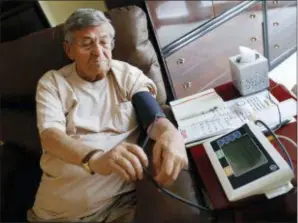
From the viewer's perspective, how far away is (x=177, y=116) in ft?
4.25

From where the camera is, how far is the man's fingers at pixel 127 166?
2.85ft

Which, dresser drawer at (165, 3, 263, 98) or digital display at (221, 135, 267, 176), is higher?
digital display at (221, 135, 267, 176)

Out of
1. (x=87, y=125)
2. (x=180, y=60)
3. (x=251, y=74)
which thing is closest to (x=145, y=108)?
(x=87, y=125)

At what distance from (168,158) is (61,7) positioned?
70.8 inches

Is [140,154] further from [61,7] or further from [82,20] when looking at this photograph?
[61,7]

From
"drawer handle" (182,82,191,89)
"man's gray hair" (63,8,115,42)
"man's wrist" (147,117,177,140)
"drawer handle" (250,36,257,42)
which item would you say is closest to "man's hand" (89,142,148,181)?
"man's wrist" (147,117,177,140)

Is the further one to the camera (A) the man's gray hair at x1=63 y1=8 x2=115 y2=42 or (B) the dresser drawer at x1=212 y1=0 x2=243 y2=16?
(B) the dresser drawer at x1=212 y1=0 x2=243 y2=16

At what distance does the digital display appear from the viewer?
895mm

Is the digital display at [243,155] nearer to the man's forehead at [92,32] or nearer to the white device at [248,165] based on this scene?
the white device at [248,165]

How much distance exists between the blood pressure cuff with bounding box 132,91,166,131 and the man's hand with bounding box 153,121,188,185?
0.40 feet

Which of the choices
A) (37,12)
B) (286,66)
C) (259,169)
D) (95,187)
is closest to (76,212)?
(95,187)

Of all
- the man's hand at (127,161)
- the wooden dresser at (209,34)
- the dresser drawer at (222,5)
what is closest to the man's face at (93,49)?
the man's hand at (127,161)

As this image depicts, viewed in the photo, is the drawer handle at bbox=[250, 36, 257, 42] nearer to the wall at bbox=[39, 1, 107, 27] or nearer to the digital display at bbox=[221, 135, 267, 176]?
the wall at bbox=[39, 1, 107, 27]

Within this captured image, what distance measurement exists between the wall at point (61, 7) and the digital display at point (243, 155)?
1.66 metres
